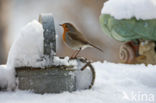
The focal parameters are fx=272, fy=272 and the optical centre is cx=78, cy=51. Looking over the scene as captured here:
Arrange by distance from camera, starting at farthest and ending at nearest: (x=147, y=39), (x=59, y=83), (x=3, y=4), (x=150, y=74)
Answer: (x=3, y=4)
(x=147, y=39)
(x=150, y=74)
(x=59, y=83)

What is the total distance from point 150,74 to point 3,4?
5.84 m

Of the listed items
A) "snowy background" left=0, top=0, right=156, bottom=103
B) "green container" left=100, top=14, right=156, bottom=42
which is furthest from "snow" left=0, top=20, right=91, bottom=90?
"green container" left=100, top=14, right=156, bottom=42

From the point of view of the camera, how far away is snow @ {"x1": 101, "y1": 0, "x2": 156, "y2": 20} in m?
3.09

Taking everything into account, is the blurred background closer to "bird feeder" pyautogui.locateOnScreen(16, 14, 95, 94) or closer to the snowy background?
the snowy background

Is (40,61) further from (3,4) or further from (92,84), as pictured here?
(3,4)

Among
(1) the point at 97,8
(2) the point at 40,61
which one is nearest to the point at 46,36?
(2) the point at 40,61

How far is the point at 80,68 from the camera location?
75.6 inches

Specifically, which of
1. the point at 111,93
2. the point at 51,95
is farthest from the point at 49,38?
the point at 111,93

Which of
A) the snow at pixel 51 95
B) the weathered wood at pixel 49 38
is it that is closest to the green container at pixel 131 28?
the snow at pixel 51 95

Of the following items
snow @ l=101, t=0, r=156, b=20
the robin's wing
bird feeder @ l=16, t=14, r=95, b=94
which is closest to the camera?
bird feeder @ l=16, t=14, r=95, b=94

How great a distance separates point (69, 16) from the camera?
7473 mm

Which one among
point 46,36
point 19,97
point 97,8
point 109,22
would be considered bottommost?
point 19,97

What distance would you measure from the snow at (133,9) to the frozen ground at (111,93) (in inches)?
39.5

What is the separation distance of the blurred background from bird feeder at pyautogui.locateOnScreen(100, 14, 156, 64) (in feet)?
12.0
